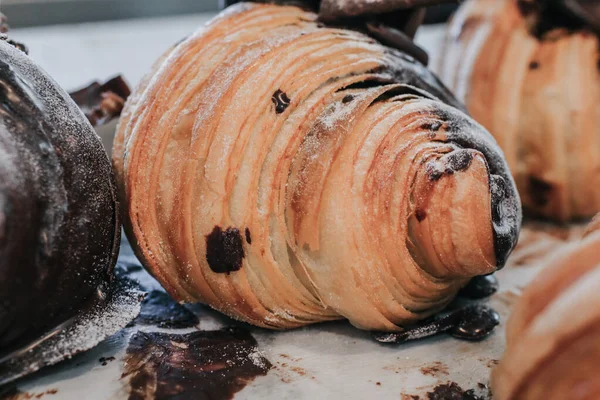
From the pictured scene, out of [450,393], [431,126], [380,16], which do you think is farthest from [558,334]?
[380,16]

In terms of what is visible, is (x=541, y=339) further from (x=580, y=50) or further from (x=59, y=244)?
(x=580, y=50)

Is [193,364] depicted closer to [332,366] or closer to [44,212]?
[332,366]

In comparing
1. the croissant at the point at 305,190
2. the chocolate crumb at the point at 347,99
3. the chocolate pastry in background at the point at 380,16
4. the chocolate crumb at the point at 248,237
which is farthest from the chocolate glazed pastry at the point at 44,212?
the chocolate pastry in background at the point at 380,16

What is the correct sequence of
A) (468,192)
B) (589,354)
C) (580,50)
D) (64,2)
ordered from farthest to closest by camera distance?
(64,2)
(580,50)
(468,192)
(589,354)

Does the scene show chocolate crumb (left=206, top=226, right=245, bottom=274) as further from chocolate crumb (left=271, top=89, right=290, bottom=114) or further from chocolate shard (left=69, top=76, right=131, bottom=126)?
chocolate shard (left=69, top=76, right=131, bottom=126)

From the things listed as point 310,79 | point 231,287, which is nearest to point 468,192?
point 310,79
